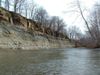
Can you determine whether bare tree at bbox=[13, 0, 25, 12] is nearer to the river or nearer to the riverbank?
the riverbank

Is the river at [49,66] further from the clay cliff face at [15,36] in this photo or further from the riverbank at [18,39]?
A: the clay cliff face at [15,36]

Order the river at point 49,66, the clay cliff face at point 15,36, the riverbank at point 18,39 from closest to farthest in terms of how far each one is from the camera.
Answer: the river at point 49,66, the riverbank at point 18,39, the clay cliff face at point 15,36

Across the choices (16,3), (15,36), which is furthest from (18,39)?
(16,3)

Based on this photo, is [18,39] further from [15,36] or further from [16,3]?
[16,3]

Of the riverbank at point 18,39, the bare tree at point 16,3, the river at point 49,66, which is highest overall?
the bare tree at point 16,3

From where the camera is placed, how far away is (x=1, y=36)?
3838 cm

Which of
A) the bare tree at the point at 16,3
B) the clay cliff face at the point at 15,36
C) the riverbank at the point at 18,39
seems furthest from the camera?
the bare tree at the point at 16,3

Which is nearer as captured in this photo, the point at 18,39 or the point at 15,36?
the point at 15,36

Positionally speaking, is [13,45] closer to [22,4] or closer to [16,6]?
[16,6]

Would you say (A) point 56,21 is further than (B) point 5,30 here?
Yes

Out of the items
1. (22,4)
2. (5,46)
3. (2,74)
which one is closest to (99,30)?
(2,74)

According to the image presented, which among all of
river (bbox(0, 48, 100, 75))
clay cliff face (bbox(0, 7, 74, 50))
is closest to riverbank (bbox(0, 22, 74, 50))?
clay cliff face (bbox(0, 7, 74, 50))

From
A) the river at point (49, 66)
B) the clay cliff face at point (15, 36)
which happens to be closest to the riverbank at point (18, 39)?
the clay cliff face at point (15, 36)

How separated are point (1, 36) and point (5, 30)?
2384 millimetres
